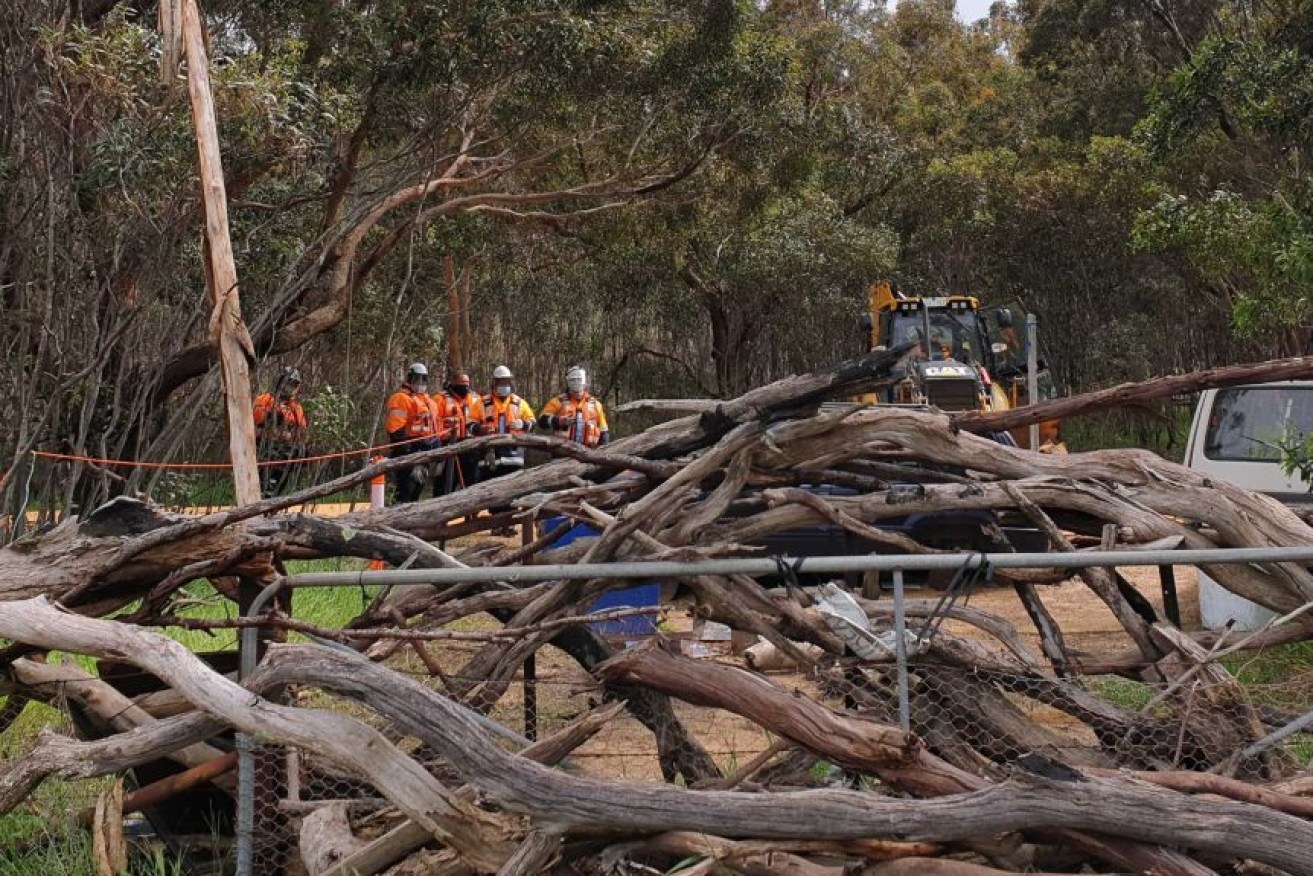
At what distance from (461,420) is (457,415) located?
8 cm

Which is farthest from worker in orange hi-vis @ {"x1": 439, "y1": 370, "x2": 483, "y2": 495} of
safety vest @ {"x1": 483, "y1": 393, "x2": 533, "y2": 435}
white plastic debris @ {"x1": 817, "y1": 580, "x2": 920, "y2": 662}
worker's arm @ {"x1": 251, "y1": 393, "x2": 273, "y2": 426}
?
white plastic debris @ {"x1": 817, "y1": 580, "x2": 920, "y2": 662}

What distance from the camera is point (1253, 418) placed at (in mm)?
10781

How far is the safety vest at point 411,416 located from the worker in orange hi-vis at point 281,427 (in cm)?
127

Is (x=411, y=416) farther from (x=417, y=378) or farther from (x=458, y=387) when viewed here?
(x=458, y=387)

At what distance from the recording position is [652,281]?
29.3 meters

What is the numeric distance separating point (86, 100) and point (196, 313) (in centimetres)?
276

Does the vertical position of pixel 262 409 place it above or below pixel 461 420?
above

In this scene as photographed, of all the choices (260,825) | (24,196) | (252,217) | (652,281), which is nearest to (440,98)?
(252,217)

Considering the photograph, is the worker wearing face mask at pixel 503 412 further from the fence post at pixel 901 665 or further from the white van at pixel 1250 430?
the fence post at pixel 901 665

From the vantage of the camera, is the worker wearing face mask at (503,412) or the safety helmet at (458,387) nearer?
the worker wearing face mask at (503,412)

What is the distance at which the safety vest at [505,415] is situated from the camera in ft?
57.4

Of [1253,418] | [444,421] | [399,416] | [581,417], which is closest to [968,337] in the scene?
[581,417]

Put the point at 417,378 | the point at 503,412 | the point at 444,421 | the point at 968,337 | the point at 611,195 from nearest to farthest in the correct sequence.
→ the point at 417,378 → the point at 444,421 → the point at 503,412 → the point at 968,337 → the point at 611,195

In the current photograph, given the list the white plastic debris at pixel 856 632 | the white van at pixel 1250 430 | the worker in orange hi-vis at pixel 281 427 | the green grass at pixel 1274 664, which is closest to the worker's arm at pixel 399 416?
the worker in orange hi-vis at pixel 281 427
